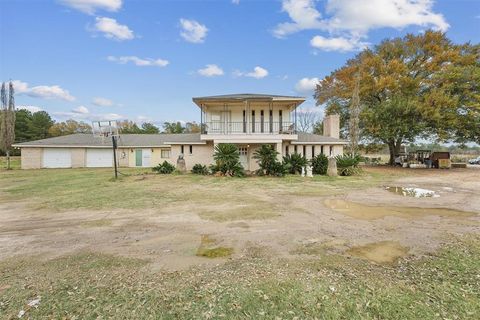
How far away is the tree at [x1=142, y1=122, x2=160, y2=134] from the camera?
46.6 metres

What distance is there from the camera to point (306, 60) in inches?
904

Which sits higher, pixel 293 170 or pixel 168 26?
pixel 168 26

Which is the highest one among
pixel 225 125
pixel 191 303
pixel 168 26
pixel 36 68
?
pixel 168 26

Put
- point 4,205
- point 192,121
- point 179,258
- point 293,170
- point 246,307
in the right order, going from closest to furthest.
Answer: point 246,307, point 179,258, point 4,205, point 293,170, point 192,121

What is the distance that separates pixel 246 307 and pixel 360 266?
2.08 m

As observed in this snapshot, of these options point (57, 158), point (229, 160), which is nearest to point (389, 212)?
point (229, 160)

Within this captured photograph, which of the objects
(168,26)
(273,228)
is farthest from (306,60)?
(273,228)

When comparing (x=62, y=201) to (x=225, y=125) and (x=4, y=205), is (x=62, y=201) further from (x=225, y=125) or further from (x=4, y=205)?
(x=225, y=125)

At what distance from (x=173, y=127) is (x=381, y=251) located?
48.2 metres

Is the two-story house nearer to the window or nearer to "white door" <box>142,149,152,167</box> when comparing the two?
the window

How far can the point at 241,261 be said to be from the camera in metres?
3.97

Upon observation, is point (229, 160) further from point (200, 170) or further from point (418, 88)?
point (418, 88)

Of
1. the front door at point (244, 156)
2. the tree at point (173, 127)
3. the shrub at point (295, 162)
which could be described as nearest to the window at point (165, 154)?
the front door at point (244, 156)

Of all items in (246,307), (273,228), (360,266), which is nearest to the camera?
(246,307)
